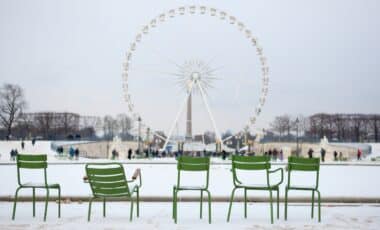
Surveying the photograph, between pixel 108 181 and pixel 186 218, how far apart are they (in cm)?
131

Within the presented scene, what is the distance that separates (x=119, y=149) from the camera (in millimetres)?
46500

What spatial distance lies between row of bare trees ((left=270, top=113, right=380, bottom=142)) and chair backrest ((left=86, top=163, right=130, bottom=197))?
75.0 metres

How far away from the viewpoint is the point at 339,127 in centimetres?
8394

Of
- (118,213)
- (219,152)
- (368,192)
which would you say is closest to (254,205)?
(118,213)

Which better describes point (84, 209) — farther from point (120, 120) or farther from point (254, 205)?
point (120, 120)

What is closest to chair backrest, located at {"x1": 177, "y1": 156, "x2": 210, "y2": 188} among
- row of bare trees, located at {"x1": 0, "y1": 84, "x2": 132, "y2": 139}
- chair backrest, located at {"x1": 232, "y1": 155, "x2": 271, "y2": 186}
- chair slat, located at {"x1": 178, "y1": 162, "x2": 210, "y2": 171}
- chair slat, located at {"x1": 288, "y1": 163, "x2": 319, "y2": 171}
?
chair slat, located at {"x1": 178, "y1": 162, "x2": 210, "y2": 171}

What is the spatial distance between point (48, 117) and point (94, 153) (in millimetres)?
18816

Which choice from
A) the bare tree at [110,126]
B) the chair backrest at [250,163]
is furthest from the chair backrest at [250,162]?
the bare tree at [110,126]

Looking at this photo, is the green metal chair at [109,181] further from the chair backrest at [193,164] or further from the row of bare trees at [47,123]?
the row of bare trees at [47,123]

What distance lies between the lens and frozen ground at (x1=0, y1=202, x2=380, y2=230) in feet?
22.2

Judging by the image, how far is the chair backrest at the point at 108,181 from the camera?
699 cm

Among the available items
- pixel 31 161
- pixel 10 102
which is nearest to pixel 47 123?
pixel 10 102

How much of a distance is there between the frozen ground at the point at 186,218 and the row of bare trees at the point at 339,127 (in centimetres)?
7314

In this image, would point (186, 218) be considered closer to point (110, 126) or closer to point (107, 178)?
point (107, 178)
